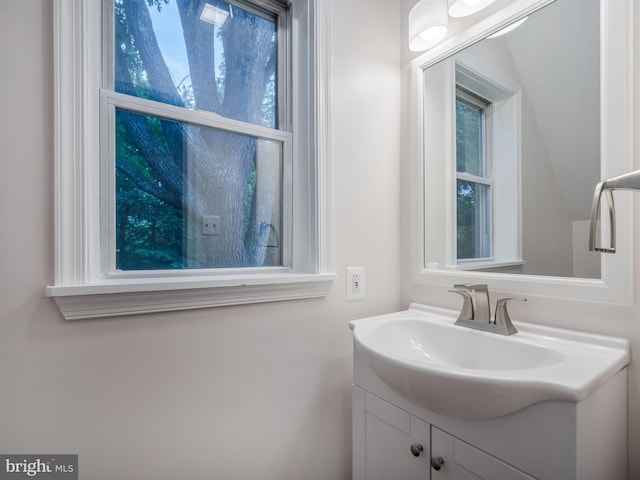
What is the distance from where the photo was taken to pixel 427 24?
108cm

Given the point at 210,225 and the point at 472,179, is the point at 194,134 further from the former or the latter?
the point at 472,179

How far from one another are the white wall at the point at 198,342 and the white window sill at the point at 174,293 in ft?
0.11

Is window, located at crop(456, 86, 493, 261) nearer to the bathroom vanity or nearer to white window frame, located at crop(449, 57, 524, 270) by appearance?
white window frame, located at crop(449, 57, 524, 270)

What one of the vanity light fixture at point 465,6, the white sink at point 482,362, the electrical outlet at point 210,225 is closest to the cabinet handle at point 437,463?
the white sink at point 482,362

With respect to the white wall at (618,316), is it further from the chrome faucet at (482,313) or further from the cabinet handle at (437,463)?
the cabinet handle at (437,463)

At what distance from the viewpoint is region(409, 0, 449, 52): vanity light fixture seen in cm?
105

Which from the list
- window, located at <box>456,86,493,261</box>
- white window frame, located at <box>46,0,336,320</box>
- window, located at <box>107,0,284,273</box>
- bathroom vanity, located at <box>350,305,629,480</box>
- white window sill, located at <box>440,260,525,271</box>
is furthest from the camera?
window, located at <box>456,86,493,261</box>

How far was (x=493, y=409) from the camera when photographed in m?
0.58

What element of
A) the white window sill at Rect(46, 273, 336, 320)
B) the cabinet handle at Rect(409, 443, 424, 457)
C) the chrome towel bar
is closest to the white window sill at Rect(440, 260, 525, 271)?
the chrome towel bar

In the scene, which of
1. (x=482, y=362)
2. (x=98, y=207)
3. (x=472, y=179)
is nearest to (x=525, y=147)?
(x=472, y=179)

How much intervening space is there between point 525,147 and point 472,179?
A: 0.18 metres

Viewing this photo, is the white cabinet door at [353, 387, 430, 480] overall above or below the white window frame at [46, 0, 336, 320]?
below

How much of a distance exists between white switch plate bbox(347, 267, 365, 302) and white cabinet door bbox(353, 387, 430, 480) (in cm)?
32

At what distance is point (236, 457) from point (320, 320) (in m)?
0.47
